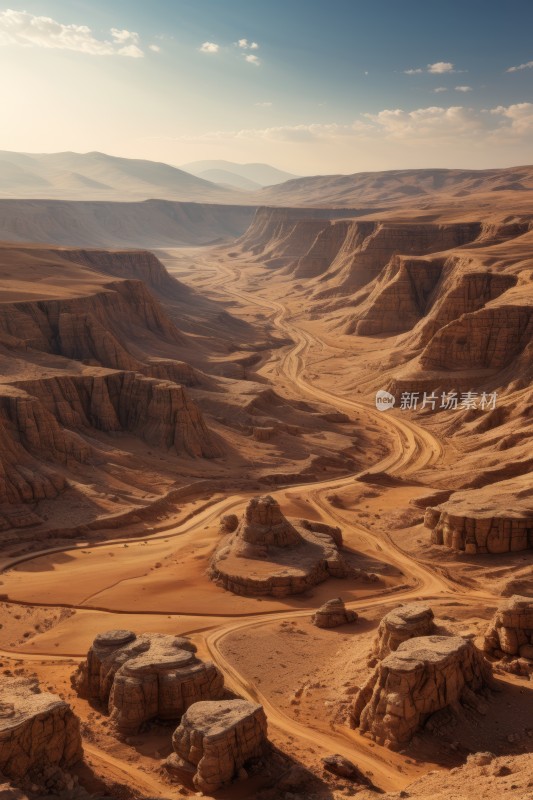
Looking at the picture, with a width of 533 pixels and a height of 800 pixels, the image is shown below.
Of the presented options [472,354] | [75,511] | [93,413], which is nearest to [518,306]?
[472,354]

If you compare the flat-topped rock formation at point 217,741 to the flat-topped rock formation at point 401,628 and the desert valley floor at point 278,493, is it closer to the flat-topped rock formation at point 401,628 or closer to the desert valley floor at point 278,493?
the desert valley floor at point 278,493

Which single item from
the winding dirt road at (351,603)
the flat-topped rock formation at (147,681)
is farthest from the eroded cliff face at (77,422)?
the flat-topped rock formation at (147,681)

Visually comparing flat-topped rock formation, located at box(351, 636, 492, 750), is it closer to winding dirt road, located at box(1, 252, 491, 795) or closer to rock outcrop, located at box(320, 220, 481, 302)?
winding dirt road, located at box(1, 252, 491, 795)

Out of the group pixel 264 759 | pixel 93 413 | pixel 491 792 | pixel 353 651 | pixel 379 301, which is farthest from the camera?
pixel 379 301

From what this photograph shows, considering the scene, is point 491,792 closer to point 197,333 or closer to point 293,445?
point 293,445

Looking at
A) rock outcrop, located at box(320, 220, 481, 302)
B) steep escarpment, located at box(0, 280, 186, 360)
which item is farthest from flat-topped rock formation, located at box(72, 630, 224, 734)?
rock outcrop, located at box(320, 220, 481, 302)
